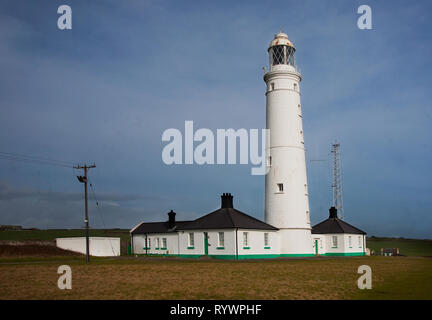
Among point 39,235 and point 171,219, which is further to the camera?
point 39,235

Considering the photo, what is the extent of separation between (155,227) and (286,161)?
15.6 m

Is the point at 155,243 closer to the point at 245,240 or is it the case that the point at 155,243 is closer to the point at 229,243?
the point at 229,243

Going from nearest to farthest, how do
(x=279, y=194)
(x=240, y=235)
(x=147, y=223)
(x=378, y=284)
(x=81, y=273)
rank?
(x=378, y=284) → (x=81, y=273) → (x=240, y=235) → (x=279, y=194) → (x=147, y=223)

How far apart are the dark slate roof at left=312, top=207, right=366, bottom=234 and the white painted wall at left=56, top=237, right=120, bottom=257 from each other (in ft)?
64.2

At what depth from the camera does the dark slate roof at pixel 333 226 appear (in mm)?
44406

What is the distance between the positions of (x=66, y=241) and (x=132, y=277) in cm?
2498

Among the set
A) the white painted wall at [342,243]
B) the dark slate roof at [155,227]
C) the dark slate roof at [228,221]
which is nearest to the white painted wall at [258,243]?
the dark slate roof at [228,221]

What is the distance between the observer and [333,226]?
44.8m

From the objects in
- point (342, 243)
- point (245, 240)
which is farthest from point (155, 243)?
point (342, 243)

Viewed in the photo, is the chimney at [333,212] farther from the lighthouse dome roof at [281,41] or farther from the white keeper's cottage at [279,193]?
the lighthouse dome roof at [281,41]

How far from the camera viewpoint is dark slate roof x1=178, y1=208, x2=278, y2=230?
35.4 m
